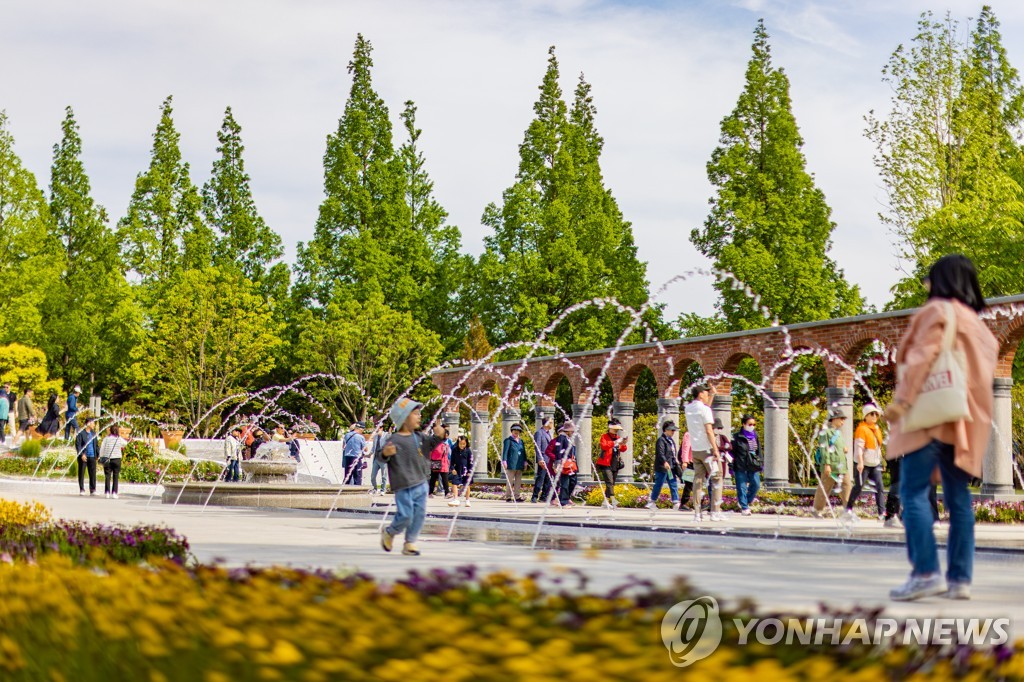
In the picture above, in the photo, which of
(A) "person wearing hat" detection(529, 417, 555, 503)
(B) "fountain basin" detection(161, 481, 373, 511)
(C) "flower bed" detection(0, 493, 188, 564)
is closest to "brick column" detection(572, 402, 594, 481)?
(A) "person wearing hat" detection(529, 417, 555, 503)

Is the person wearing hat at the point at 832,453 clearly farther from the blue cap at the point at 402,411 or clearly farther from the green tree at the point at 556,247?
the green tree at the point at 556,247

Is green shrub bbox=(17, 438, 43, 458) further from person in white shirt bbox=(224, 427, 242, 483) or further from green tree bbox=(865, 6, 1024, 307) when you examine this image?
green tree bbox=(865, 6, 1024, 307)

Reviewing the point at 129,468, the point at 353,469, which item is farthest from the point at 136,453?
the point at 353,469

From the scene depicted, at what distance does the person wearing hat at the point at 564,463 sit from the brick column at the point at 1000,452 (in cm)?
717

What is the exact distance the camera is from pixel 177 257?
57.1 m

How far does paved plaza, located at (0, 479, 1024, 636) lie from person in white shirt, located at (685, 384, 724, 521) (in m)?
0.43

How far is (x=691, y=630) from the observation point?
16.5 ft

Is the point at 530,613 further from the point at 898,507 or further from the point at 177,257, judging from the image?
the point at 177,257

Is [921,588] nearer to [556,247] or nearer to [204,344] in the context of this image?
[556,247]

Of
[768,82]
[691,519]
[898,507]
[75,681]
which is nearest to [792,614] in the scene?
[75,681]

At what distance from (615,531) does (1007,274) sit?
25610mm

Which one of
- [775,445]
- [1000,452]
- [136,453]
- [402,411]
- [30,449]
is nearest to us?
Answer: [402,411]

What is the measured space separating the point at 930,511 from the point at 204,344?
155 feet

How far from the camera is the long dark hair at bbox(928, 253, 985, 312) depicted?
7.42 m
